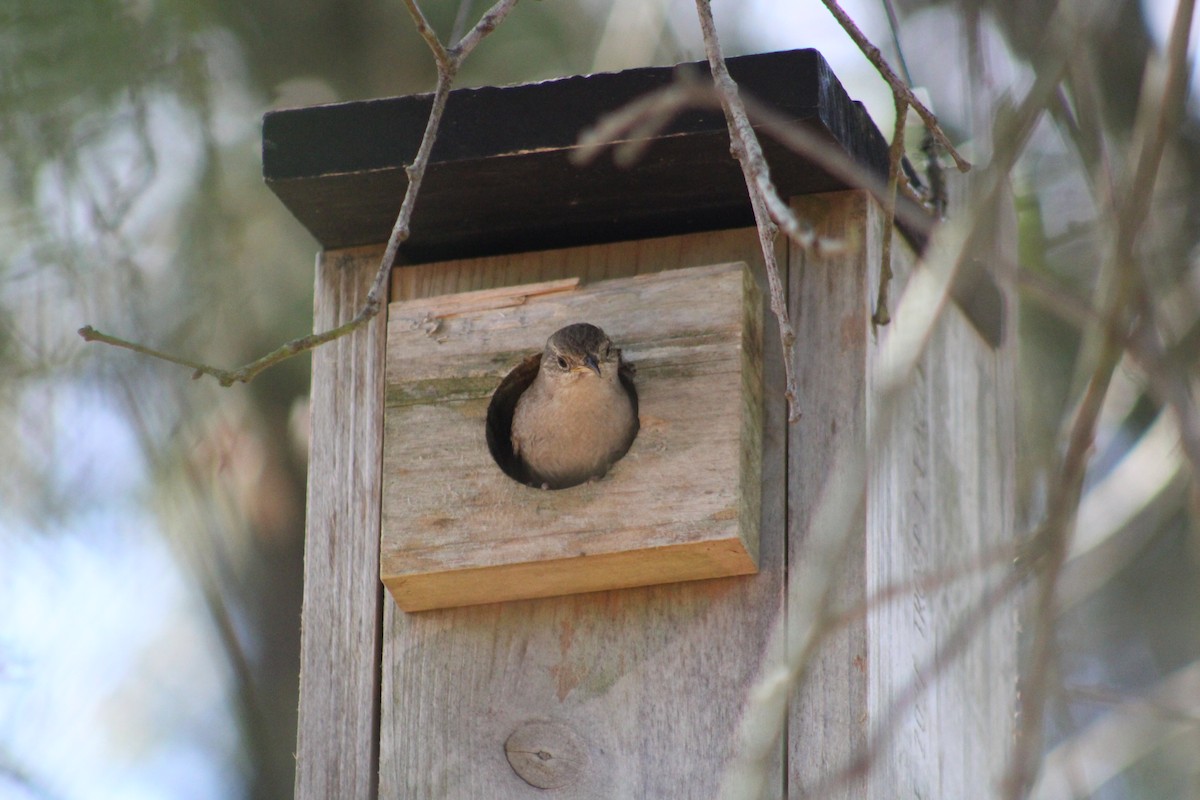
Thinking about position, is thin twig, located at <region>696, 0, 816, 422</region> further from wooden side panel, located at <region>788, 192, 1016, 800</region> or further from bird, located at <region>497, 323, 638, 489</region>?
bird, located at <region>497, 323, 638, 489</region>

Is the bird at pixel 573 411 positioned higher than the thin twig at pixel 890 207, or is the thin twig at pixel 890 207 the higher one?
the thin twig at pixel 890 207

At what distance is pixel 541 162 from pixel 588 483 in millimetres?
634

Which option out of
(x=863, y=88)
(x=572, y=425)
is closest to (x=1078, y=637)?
(x=863, y=88)

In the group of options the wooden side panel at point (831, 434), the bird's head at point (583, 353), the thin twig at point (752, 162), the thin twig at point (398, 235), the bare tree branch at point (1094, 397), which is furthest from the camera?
the bird's head at point (583, 353)

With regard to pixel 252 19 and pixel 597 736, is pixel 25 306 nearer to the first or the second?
pixel 252 19

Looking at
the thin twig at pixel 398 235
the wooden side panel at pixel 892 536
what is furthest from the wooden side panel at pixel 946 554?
the thin twig at pixel 398 235

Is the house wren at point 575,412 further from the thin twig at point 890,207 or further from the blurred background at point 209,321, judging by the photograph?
the blurred background at point 209,321

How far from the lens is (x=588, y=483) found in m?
3.73

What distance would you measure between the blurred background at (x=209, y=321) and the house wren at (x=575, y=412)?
1.60 meters

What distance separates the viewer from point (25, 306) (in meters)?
5.55

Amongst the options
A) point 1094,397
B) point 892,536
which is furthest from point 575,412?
point 1094,397

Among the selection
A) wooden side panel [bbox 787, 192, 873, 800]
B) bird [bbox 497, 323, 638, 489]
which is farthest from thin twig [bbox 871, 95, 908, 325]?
bird [bbox 497, 323, 638, 489]

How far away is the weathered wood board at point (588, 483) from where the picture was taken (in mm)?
3637

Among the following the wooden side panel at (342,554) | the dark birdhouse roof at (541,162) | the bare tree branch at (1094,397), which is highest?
the dark birdhouse roof at (541,162)
